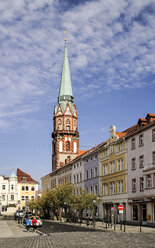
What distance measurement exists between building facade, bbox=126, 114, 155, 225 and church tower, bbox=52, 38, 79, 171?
6230 centimetres

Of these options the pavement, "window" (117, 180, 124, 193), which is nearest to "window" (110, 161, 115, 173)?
"window" (117, 180, 124, 193)

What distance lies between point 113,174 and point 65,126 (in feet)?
206

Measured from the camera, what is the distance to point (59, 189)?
69.1 meters

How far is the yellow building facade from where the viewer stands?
194ft

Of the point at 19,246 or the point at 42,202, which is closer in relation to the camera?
the point at 19,246

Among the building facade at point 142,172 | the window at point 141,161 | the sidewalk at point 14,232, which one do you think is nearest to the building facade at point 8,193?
the building facade at point 142,172

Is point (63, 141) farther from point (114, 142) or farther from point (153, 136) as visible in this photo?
point (153, 136)

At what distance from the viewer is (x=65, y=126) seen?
4916 inches

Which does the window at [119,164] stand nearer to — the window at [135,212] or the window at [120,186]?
the window at [120,186]

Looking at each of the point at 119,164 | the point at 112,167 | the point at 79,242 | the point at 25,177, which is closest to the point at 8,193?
the point at 25,177

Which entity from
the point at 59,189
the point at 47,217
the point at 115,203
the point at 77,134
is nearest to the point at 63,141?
the point at 77,134

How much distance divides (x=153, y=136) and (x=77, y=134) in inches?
2975

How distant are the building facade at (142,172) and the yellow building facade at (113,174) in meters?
2.22

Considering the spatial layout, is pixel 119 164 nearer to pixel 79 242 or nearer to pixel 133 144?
pixel 133 144
